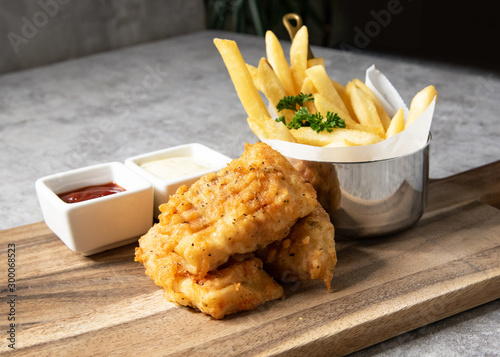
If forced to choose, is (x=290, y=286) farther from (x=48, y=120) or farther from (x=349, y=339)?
(x=48, y=120)

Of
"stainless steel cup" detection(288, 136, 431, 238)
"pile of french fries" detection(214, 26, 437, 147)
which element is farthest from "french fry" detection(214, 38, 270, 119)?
"stainless steel cup" detection(288, 136, 431, 238)

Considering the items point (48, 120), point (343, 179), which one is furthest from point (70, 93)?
point (343, 179)

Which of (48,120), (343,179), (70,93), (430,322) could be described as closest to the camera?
(430,322)

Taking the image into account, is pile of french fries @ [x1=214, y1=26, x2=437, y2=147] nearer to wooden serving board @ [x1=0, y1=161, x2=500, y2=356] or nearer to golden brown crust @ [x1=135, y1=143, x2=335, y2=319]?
golden brown crust @ [x1=135, y1=143, x2=335, y2=319]

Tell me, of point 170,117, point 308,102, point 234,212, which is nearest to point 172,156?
point 308,102

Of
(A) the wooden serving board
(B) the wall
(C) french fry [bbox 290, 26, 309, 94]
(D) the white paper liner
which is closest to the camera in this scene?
(A) the wooden serving board

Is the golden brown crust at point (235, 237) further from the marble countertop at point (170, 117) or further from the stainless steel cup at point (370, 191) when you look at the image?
the marble countertop at point (170, 117)
